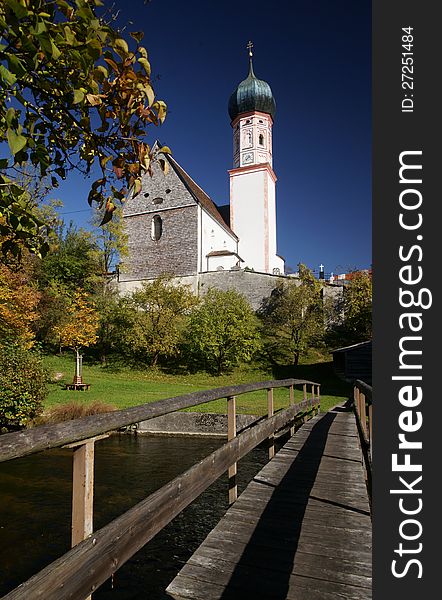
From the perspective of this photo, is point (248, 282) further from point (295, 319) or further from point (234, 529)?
point (234, 529)

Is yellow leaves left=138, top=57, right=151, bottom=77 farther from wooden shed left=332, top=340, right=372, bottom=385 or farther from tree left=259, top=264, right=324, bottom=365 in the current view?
tree left=259, top=264, right=324, bottom=365

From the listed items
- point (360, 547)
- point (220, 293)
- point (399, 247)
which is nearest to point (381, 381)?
point (399, 247)

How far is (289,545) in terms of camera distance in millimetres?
3006

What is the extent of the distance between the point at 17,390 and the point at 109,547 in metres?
11.1

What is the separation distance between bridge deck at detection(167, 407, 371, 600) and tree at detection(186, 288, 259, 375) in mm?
21548

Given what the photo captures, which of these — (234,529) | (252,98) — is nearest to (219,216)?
(252,98)

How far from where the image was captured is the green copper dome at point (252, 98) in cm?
4041

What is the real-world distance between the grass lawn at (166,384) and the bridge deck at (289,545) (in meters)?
9.23

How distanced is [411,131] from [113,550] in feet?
6.93

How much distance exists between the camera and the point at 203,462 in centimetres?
282

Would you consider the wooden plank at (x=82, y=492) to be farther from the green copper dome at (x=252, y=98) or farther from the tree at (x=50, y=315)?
the green copper dome at (x=252, y=98)

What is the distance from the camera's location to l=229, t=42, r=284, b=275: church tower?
39.0 metres

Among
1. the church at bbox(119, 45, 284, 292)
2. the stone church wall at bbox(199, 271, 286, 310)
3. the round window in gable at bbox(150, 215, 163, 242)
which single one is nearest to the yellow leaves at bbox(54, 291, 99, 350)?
the church at bbox(119, 45, 284, 292)

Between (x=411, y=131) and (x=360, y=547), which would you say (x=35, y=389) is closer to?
(x=360, y=547)
